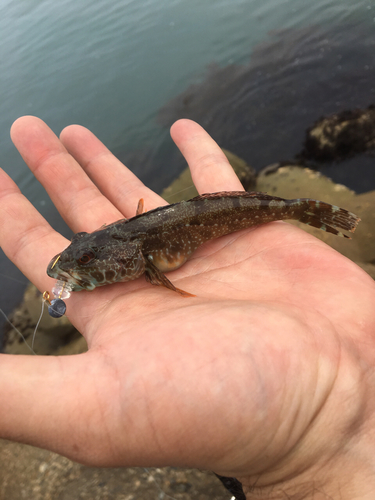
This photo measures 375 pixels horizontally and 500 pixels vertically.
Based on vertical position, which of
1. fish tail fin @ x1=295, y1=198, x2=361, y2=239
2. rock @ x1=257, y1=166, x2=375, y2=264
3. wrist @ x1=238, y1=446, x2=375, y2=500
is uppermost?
fish tail fin @ x1=295, y1=198, x2=361, y2=239

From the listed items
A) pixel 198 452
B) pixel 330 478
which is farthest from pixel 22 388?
pixel 330 478

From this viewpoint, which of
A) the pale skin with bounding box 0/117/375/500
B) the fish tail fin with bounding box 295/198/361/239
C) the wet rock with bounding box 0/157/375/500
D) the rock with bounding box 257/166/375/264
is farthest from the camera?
the rock with bounding box 257/166/375/264

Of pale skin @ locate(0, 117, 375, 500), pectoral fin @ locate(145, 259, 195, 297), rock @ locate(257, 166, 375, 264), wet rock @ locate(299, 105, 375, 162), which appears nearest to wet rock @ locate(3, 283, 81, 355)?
pectoral fin @ locate(145, 259, 195, 297)

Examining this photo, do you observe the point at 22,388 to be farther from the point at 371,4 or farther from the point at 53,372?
the point at 371,4

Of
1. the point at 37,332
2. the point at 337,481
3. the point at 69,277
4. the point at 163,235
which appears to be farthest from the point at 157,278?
the point at 37,332

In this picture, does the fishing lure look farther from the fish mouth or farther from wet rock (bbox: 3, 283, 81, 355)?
wet rock (bbox: 3, 283, 81, 355)

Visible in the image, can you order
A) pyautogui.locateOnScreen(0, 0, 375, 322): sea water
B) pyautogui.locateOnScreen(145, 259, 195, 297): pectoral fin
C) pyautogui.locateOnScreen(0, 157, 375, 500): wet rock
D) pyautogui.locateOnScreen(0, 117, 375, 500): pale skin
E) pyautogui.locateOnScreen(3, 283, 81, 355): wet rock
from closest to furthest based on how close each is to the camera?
pyautogui.locateOnScreen(0, 117, 375, 500): pale skin, pyautogui.locateOnScreen(145, 259, 195, 297): pectoral fin, pyautogui.locateOnScreen(0, 157, 375, 500): wet rock, pyautogui.locateOnScreen(3, 283, 81, 355): wet rock, pyautogui.locateOnScreen(0, 0, 375, 322): sea water

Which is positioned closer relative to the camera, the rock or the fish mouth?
the fish mouth
